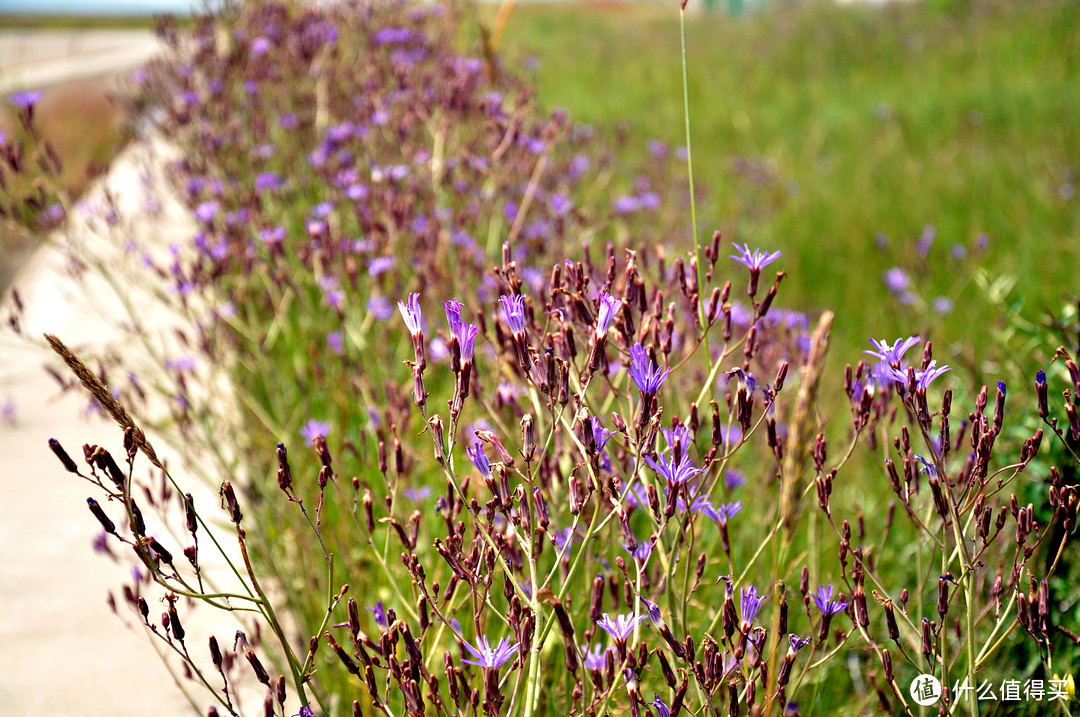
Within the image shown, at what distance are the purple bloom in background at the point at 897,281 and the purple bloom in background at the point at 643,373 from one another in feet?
7.89

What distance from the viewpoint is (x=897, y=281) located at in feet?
10.5

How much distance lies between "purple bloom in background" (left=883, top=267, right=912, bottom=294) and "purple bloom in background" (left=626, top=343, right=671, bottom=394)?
2.40 m

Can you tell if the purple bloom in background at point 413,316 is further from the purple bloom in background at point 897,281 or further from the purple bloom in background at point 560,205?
the purple bloom in background at point 897,281

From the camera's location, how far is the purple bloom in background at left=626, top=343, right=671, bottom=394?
3.51 feet

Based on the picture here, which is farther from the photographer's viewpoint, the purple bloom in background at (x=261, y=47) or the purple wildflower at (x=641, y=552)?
the purple bloom in background at (x=261, y=47)

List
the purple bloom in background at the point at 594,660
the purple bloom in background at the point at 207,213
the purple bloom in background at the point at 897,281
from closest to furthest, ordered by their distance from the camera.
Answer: the purple bloom in background at the point at 594,660 → the purple bloom in background at the point at 207,213 → the purple bloom in background at the point at 897,281

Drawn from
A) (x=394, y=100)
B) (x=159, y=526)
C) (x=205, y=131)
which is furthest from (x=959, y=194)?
(x=159, y=526)

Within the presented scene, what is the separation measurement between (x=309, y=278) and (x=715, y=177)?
9.57 feet

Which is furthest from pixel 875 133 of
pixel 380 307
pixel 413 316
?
pixel 413 316

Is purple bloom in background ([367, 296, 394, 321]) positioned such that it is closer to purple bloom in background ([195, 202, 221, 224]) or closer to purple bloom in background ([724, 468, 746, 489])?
purple bloom in background ([195, 202, 221, 224])

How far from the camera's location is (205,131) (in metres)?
3.05

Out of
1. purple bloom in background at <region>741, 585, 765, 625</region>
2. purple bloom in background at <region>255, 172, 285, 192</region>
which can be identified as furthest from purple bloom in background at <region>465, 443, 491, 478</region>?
purple bloom in background at <region>255, 172, 285, 192</region>

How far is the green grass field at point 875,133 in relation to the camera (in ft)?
11.8

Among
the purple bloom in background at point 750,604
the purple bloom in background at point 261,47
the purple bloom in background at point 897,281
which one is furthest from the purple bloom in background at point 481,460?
the purple bloom in background at point 261,47
